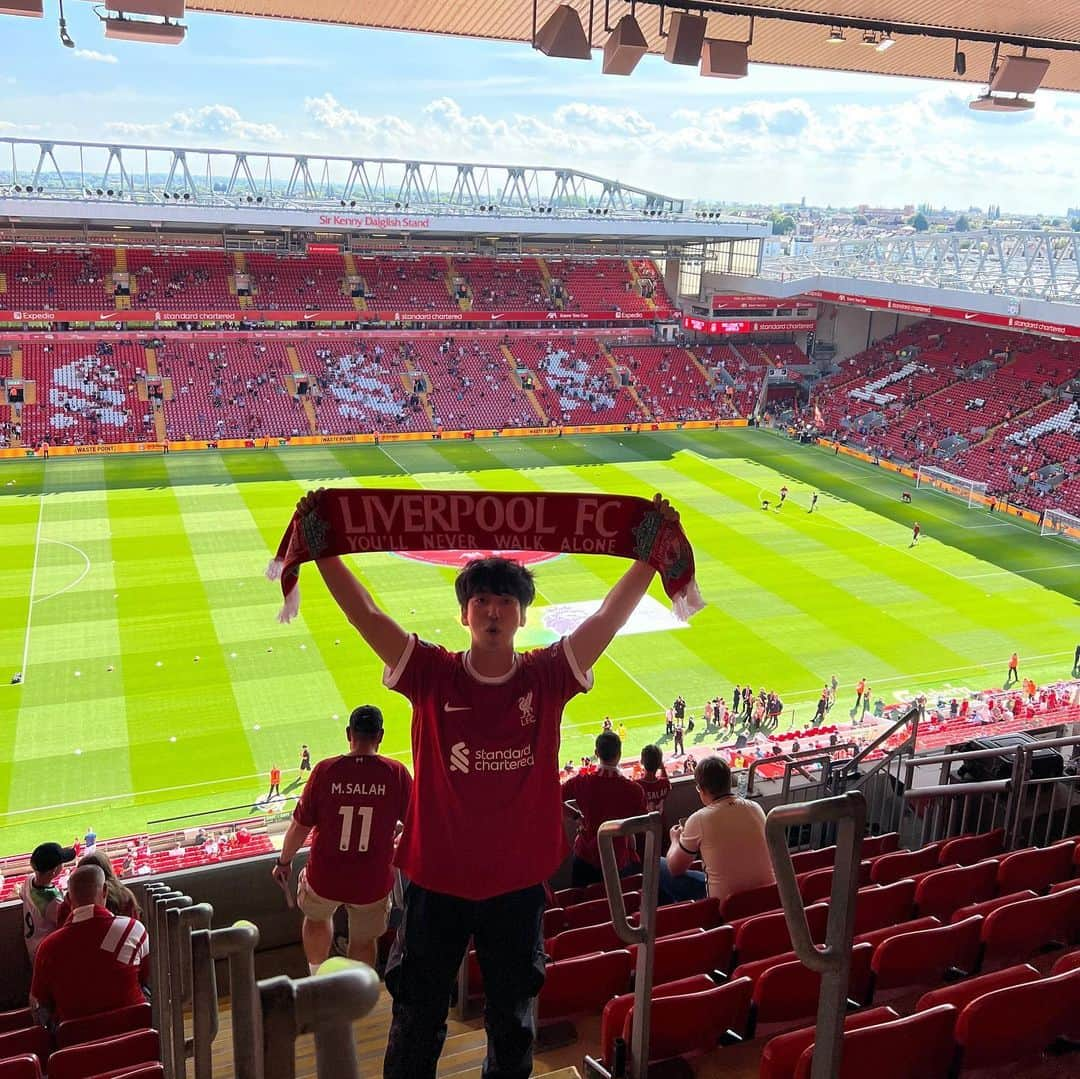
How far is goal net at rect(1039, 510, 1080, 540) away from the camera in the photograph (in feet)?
117

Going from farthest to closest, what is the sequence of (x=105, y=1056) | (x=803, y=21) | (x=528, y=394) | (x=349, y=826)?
(x=528, y=394)
(x=803, y=21)
(x=349, y=826)
(x=105, y=1056)

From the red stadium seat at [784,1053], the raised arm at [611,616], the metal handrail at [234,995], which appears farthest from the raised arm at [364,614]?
the red stadium seat at [784,1053]

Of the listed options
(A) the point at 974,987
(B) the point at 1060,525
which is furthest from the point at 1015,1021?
(B) the point at 1060,525

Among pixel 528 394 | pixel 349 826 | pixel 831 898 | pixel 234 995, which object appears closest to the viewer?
pixel 234 995

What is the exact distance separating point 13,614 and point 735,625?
18.3 m

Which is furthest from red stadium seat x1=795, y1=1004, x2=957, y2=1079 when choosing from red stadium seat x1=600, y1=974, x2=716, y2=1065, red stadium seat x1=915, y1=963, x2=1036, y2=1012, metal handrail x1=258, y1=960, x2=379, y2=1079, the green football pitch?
the green football pitch

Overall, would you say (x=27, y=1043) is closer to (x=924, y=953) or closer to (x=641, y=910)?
(x=641, y=910)

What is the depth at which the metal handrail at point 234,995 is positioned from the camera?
6.86 feet

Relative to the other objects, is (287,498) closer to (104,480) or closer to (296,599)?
(104,480)

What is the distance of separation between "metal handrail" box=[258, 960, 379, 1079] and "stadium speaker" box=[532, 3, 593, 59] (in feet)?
32.1

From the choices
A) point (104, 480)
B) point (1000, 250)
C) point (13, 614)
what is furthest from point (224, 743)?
point (1000, 250)

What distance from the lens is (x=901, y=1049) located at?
3.94m

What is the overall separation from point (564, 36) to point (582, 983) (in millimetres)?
8526

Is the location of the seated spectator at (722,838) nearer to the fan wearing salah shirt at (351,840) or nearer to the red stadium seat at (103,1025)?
the fan wearing salah shirt at (351,840)
